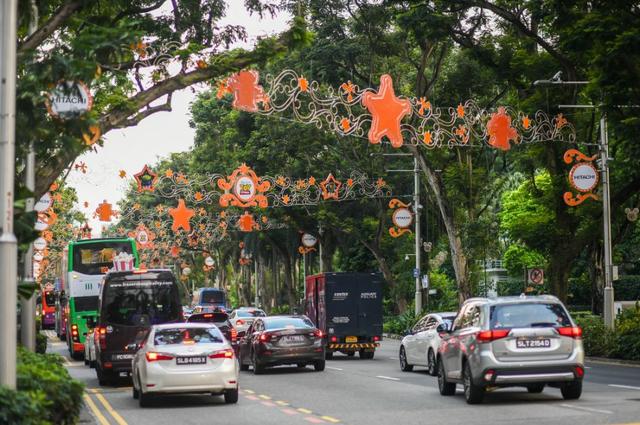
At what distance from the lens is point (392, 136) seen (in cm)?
3019

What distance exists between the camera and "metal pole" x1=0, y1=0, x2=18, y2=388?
1066 cm

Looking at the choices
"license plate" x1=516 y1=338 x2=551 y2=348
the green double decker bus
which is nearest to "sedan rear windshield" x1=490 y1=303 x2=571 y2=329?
"license plate" x1=516 y1=338 x2=551 y2=348

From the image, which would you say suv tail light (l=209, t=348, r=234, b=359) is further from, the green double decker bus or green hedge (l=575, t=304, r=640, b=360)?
the green double decker bus

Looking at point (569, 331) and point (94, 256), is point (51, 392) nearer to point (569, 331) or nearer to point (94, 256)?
point (569, 331)

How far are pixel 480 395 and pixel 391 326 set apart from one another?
38820 millimetres

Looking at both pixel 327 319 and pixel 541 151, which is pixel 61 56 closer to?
pixel 327 319

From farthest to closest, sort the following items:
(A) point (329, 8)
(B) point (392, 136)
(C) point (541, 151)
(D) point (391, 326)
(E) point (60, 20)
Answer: (D) point (391, 326) < (A) point (329, 8) < (C) point (541, 151) < (B) point (392, 136) < (E) point (60, 20)

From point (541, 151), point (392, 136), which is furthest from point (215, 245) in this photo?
point (392, 136)

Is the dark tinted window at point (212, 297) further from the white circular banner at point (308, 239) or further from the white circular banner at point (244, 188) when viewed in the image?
the white circular banner at point (244, 188)

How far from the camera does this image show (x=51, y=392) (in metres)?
12.3

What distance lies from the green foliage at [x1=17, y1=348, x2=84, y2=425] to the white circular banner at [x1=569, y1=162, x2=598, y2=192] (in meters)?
22.6

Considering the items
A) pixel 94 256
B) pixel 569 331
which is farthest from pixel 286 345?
pixel 94 256

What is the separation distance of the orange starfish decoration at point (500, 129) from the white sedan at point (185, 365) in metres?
17.1

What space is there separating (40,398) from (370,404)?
8478 millimetres
